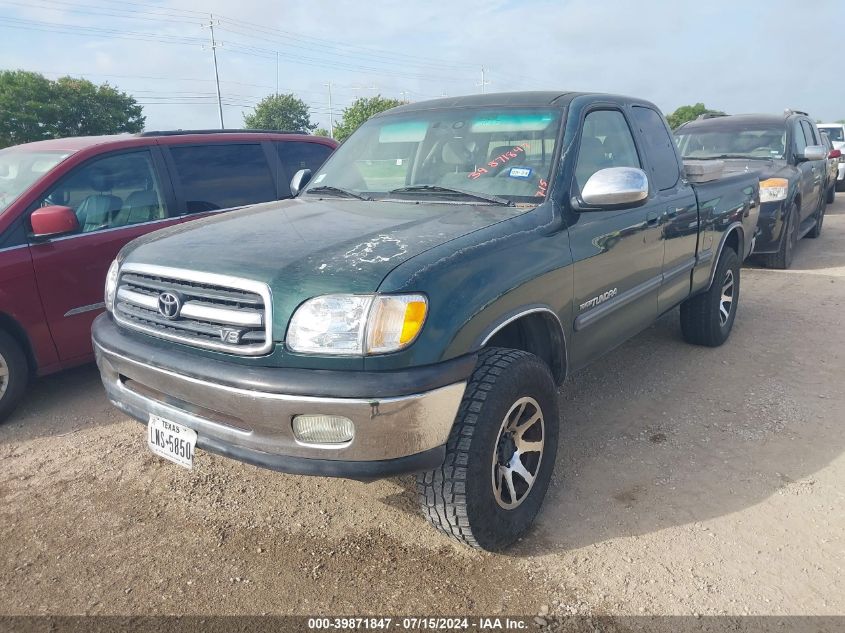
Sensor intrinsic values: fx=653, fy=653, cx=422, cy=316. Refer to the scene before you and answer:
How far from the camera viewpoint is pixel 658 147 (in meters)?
4.29

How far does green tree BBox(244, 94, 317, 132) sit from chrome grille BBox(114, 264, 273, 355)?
73.6 meters

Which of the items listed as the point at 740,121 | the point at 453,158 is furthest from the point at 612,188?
the point at 740,121

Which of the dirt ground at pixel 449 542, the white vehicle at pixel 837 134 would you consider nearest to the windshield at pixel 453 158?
the dirt ground at pixel 449 542

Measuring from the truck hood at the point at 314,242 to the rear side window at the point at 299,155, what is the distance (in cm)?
262

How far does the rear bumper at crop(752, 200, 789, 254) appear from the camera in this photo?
7.64 meters

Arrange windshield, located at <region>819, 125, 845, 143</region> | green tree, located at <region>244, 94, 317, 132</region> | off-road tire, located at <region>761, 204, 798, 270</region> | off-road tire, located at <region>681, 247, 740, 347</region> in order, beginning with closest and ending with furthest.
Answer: off-road tire, located at <region>681, 247, 740, 347</region>
off-road tire, located at <region>761, 204, 798, 270</region>
windshield, located at <region>819, 125, 845, 143</region>
green tree, located at <region>244, 94, 317, 132</region>

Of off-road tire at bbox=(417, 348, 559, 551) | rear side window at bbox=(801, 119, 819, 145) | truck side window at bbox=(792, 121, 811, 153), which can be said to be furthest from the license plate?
rear side window at bbox=(801, 119, 819, 145)

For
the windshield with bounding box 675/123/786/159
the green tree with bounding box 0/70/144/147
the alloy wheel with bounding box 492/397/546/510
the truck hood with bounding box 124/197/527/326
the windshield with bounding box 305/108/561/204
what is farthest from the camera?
the green tree with bounding box 0/70/144/147

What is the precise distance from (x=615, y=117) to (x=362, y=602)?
301cm

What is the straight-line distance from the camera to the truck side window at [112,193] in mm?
4398

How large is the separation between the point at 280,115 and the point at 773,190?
2903 inches

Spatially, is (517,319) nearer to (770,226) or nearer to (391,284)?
(391,284)

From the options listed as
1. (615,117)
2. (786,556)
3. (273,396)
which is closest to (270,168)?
(615,117)

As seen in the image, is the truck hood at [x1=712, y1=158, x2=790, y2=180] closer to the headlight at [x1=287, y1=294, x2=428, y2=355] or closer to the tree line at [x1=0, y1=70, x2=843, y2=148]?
the headlight at [x1=287, y1=294, x2=428, y2=355]
